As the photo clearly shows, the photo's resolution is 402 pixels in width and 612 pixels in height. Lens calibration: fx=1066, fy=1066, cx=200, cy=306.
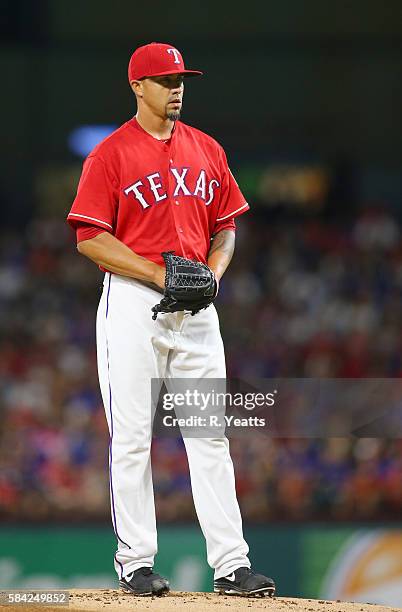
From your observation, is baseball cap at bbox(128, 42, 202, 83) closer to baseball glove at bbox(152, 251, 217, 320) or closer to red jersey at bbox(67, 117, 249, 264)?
red jersey at bbox(67, 117, 249, 264)

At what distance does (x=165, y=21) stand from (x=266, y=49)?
1237mm

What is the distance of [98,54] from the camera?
1240 centimetres

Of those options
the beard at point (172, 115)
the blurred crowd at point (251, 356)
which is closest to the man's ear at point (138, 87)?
the beard at point (172, 115)

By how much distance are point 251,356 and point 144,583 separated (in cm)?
639

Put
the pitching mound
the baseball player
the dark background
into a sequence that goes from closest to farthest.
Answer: the pitching mound
the baseball player
the dark background

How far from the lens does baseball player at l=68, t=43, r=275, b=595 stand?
3770mm

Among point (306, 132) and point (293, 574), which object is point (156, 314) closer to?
point (293, 574)

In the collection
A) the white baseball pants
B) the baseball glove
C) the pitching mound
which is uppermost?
the baseball glove

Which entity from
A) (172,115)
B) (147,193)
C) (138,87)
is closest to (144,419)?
(147,193)

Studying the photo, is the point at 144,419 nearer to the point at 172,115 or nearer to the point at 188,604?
the point at 188,604

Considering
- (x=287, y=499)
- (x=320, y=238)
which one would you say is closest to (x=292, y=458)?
(x=287, y=499)

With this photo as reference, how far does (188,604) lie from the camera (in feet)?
12.0

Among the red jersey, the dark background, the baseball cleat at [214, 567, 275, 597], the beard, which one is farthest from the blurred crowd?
the beard

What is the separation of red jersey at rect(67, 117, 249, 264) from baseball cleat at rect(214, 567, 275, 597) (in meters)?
1.15
